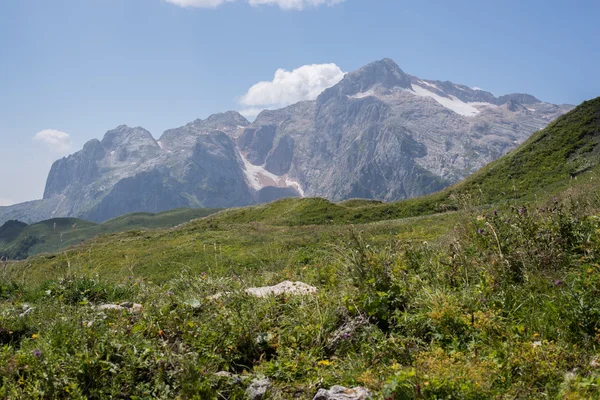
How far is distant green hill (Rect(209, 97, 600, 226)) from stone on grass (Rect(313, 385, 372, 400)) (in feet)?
94.8

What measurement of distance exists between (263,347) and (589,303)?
14.7 ft

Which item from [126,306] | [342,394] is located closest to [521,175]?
[126,306]

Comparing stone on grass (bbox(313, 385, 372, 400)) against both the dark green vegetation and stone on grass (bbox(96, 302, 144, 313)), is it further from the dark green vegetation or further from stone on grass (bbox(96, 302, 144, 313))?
stone on grass (bbox(96, 302, 144, 313))

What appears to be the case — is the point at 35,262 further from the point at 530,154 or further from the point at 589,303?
the point at 530,154

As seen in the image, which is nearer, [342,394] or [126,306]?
[342,394]

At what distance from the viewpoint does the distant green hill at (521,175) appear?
35.7m

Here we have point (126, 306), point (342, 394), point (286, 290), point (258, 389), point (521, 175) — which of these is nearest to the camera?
point (342, 394)

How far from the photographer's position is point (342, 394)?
448 cm

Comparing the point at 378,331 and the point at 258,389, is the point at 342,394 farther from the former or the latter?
the point at 378,331

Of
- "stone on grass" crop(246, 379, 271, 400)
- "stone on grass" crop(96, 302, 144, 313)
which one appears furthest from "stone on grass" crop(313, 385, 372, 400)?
"stone on grass" crop(96, 302, 144, 313)

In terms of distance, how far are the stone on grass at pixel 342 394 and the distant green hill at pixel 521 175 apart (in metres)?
28.9

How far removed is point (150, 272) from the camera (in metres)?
23.8

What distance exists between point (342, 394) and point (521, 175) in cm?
4072

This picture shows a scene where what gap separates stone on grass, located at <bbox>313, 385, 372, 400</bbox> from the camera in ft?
14.4
